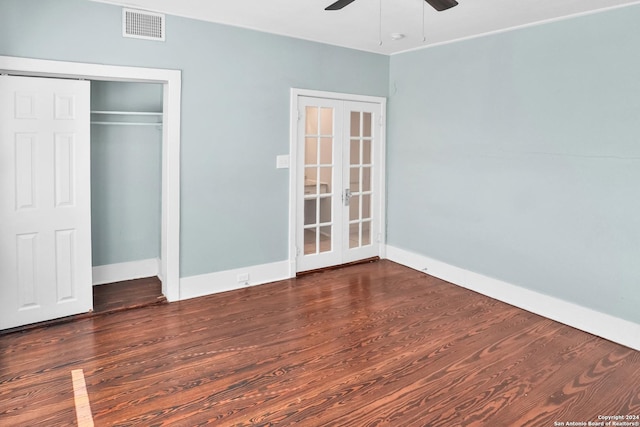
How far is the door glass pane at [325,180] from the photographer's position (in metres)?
4.96

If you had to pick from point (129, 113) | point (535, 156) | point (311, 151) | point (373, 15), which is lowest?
point (535, 156)

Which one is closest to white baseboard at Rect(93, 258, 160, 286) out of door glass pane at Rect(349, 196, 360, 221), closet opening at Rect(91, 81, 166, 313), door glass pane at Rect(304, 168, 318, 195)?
closet opening at Rect(91, 81, 166, 313)

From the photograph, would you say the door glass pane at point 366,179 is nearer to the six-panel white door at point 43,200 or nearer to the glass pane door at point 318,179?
the glass pane door at point 318,179

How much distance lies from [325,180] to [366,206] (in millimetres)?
732

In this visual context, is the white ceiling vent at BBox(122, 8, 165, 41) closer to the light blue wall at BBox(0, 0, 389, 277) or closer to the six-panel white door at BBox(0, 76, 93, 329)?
the light blue wall at BBox(0, 0, 389, 277)

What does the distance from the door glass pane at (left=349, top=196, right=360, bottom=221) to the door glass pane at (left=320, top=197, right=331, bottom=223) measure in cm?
32

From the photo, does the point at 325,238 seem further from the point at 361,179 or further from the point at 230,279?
the point at 230,279

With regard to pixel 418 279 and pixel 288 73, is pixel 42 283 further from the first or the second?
pixel 418 279

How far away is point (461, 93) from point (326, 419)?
11.5 ft

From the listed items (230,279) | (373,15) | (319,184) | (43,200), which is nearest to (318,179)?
(319,184)

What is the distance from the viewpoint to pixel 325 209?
5.04m

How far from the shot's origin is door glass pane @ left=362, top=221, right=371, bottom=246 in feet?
17.8

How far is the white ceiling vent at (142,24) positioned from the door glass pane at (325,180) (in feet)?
7.06

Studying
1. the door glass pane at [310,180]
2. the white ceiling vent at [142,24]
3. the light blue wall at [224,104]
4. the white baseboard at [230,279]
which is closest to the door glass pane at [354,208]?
the door glass pane at [310,180]
